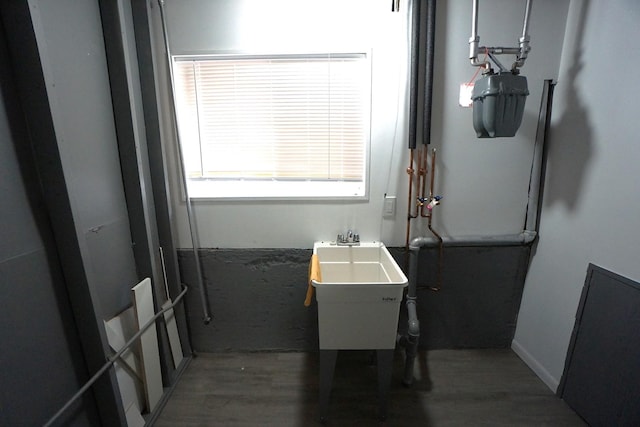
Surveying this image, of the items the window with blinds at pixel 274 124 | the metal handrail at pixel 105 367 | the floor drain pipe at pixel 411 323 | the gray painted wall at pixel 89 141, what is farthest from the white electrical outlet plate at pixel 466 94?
the metal handrail at pixel 105 367

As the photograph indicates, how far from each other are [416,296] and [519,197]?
0.87 metres

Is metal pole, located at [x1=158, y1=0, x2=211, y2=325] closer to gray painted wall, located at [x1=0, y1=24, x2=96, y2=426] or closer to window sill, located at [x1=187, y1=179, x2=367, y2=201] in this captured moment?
window sill, located at [x1=187, y1=179, x2=367, y2=201]

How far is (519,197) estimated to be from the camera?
164 centimetres

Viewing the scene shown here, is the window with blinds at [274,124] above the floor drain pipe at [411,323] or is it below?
above

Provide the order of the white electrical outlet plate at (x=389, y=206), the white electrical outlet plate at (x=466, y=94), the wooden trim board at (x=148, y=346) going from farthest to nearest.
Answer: the white electrical outlet plate at (x=389, y=206), the white electrical outlet plate at (x=466, y=94), the wooden trim board at (x=148, y=346)

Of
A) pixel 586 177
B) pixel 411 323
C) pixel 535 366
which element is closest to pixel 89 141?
pixel 411 323

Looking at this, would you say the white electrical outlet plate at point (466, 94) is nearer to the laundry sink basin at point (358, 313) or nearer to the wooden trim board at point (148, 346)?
the laundry sink basin at point (358, 313)

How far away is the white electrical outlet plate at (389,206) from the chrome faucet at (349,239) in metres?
0.23

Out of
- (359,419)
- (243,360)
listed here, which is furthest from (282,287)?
(359,419)

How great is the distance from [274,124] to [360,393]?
163 cm

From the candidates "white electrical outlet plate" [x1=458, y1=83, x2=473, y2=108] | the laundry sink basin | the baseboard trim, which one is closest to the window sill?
the laundry sink basin

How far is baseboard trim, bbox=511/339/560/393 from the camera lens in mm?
1532

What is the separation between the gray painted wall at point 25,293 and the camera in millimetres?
853

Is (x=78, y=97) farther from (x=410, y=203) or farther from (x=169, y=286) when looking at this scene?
(x=410, y=203)
